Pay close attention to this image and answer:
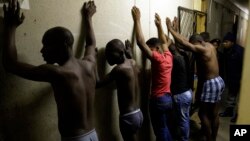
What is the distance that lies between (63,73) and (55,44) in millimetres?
188

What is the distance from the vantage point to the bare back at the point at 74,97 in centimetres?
154

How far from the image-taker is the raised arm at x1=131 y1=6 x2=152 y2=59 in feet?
8.71

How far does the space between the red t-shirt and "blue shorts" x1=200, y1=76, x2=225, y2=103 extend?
724 millimetres

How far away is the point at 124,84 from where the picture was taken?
7.35 feet

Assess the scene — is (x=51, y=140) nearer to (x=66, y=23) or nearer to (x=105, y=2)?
(x=66, y=23)

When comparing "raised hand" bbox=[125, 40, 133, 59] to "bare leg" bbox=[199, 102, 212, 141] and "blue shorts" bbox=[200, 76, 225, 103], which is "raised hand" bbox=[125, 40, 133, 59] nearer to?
"blue shorts" bbox=[200, 76, 225, 103]

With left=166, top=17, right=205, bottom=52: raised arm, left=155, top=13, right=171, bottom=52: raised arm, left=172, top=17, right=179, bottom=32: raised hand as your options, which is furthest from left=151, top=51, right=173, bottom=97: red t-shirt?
left=172, top=17, right=179, bottom=32: raised hand

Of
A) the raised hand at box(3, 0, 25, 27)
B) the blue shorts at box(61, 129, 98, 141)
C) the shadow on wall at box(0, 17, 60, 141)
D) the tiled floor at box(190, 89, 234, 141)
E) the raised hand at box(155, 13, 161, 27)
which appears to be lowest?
the tiled floor at box(190, 89, 234, 141)

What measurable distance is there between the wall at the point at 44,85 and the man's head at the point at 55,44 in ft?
0.99

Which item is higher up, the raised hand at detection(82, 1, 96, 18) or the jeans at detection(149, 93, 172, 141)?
the raised hand at detection(82, 1, 96, 18)

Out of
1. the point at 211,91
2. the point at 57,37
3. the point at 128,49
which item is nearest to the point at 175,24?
the point at 211,91

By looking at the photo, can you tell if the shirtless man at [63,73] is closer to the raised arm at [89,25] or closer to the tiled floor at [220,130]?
the raised arm at [89,25]

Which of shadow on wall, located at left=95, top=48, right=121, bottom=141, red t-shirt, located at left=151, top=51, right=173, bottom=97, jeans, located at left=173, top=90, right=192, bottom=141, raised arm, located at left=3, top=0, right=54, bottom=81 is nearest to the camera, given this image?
raised arm, located at left=3, top=0, right=54, bottom=81

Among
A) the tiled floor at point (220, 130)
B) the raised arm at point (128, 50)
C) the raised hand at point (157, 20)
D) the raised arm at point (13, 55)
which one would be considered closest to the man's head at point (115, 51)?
the raised arm at point (128, 50)
